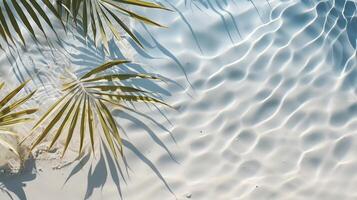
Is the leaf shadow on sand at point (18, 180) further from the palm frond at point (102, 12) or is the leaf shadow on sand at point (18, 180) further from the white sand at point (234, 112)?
the palm frond at point (102, 12)

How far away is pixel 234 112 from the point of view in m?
2.61

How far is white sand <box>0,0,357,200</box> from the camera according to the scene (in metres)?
2.36

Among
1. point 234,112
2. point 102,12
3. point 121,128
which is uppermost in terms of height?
point 102,12

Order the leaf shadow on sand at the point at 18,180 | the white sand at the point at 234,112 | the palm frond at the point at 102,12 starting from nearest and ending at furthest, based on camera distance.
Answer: the palm frond at the point at 102,12 → the leaf shadow on sand at the point at 18,180 → the white sand at the point at 234,112

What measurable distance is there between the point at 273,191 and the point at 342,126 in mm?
575

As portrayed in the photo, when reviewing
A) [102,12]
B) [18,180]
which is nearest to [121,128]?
[18,180]

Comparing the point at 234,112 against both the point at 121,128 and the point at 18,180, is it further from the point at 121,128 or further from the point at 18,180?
the point at 18,180

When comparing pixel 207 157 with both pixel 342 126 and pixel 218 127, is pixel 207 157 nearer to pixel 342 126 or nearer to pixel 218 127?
pixel 218 127

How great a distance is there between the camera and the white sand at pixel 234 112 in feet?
7.73

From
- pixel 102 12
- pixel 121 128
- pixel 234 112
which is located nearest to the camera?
pixel 102 12

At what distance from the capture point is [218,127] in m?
2.56

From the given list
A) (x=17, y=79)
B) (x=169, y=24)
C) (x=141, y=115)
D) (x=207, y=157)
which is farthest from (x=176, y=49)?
(x=17, y=79)

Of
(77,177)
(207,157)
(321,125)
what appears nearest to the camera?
(77,177)

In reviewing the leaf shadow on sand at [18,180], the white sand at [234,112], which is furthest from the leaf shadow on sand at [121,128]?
the leaf shadow on sand at [18,180]
